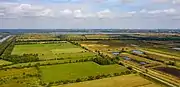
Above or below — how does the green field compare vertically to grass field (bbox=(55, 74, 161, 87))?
above

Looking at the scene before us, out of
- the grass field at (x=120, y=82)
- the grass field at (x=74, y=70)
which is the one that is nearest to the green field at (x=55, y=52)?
the grass field at (x=74, y=70)

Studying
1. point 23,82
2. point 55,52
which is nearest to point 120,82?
point 23,82

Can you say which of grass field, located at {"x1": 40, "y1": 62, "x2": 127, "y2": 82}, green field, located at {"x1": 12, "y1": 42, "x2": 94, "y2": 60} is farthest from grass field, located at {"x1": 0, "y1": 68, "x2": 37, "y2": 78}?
green field, located at {"x1": 12, "y1": 42, "x2": 94, "y2": 60}

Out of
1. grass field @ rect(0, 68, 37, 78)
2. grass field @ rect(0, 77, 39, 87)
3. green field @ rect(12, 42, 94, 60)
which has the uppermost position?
green field @ rect(12, 42, 94, 60)

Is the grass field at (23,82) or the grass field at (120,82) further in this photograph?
the grass field at (23,82)

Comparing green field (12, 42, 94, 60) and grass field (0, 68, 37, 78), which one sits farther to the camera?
green field (12, 42, 94, 60)

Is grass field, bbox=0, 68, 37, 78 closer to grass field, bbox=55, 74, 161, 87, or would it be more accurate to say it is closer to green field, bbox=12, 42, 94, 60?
grass field, bbox=55, 74, 161, 87

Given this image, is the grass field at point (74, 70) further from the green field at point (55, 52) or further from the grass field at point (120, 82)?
the green field at point (55, 52)

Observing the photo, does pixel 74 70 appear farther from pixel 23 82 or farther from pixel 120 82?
pixel 120 82

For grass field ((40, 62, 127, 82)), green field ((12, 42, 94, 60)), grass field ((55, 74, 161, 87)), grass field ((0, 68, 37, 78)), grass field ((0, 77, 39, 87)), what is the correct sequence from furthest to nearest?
green field ((12, 42, 94, 60)) → grass field ((0, 68, 37, 78)) → grass field ((40, 62, 127, 82)) → grass field ((0, 77, 39, 87)) → grass field ((55, 74, 161, 87))

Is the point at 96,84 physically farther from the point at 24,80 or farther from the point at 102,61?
the point at 102,61
